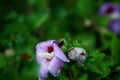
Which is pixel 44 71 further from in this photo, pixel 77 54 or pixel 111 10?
pixel 111 10

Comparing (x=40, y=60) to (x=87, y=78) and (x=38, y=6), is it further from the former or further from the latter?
(x=38, y=6)

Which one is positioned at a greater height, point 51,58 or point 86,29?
point 86,29

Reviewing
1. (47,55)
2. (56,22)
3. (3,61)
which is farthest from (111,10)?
(47,55)

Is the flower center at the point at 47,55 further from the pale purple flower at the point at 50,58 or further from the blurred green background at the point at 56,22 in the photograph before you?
the blurred green background at the point at 56,22

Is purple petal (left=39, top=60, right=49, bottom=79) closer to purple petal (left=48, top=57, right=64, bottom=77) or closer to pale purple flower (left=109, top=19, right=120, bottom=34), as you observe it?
purple petal (left=48, top=57, right=64, bottom=77)

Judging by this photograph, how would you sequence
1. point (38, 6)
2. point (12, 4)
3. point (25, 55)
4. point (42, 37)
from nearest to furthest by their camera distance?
point (25, 55) → point (42, 37) → point (38, 6) → point (12, 4)

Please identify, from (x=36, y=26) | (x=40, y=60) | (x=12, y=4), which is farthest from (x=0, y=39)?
(x=40, y=60)

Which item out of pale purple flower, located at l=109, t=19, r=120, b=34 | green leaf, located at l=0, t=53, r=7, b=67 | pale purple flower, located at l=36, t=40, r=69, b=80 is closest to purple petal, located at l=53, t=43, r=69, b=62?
pale purple flower, located at l=36, t=40, r=69, b=80
